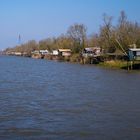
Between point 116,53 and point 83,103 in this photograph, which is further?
point 116,53

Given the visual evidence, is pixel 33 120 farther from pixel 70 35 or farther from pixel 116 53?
pixel 70 35

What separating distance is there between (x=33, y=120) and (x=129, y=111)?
20.1 feet

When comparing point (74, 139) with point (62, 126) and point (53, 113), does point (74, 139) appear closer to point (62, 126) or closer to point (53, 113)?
point (62, 126)

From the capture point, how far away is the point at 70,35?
143 metres

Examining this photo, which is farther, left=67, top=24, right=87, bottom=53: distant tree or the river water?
left=67, top=24, right=87, bottom=53: distant tree

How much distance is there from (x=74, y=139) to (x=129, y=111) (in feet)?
24.7

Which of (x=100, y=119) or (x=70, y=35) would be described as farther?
(x=70, y=35)

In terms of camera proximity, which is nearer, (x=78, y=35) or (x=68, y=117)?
(x=68, y=117)

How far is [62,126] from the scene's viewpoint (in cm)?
1802

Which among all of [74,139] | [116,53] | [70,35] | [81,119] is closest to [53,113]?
[81,119]

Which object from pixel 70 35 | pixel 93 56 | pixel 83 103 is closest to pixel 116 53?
pixel 93 56

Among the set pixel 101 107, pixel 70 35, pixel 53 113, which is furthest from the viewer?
pixel 70 35

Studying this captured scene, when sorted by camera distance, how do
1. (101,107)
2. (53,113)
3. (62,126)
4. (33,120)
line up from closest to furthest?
(62,126) → (33,120) → (53,113) → (101,107)

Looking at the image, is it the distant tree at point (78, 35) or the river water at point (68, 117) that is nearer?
the river water at point (68, 117)
